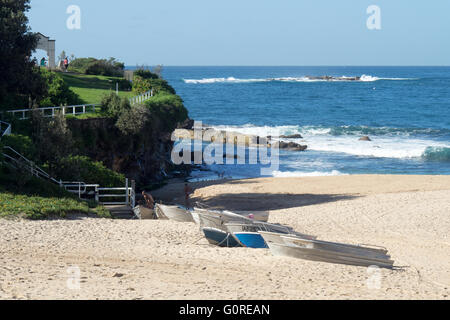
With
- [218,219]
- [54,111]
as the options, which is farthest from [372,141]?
[218,219]

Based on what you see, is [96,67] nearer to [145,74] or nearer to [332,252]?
[145,74]

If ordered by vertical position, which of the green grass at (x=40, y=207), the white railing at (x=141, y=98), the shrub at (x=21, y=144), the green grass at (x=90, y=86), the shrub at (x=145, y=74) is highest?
the shrub at (x=145, y=74)

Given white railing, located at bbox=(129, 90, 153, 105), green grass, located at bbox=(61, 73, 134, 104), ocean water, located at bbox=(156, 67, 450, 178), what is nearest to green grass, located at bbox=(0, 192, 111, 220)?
white railing, located at bbox=(129, 90, 153, 105)

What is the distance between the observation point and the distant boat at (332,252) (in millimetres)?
15305

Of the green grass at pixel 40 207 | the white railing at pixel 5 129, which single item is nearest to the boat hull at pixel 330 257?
the green grass at pixel 40 207

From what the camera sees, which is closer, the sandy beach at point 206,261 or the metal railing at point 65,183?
the sandy beach at point 206,261

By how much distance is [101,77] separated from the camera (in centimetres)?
4966

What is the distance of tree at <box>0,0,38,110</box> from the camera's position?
88.2ft

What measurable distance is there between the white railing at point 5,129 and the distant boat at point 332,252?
1302 centimetres

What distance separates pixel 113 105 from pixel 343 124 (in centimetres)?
4474

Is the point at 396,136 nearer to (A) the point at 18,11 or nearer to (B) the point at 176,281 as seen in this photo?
(A) the point at 18,11

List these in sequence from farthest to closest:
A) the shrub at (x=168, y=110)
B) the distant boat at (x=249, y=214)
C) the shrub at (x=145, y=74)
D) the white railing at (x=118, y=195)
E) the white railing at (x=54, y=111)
→ 1. the shrub at (x=145, y=74)
2. the shrub at (x=168, y=110)
3. the white railing at (x=54, y=111)
4. the white railing at (x=118, y=195)
5. the distant boat at (x=249, y=214)

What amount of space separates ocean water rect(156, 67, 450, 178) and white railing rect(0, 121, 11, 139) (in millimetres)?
15640

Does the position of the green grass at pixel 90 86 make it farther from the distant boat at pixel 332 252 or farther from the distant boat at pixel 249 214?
the distant boat at pixel 332 252
